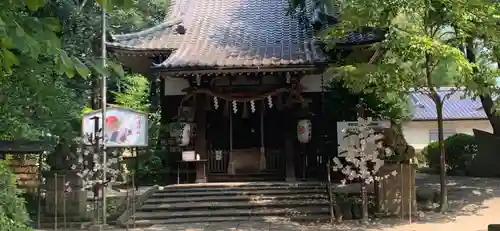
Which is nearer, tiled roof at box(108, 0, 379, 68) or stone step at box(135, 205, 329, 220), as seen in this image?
stone step at box(135, 205, 329, 220)

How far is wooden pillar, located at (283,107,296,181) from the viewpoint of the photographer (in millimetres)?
14906

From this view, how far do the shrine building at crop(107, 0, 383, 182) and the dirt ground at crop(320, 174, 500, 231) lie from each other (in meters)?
3.79

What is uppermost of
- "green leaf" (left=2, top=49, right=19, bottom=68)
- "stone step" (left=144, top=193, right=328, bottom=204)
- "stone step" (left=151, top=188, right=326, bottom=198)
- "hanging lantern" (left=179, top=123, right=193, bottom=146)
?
"green leaf" (left=2, top=49, right=19, bottom=68)

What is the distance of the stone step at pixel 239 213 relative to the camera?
12.2 meters

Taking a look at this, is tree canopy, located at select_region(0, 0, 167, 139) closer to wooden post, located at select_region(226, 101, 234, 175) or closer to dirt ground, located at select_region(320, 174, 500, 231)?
wooden post, located at select_region(226, 101, 234, 175)

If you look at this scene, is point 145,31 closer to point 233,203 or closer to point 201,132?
point 201,132

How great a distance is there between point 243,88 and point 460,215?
6.72 meters

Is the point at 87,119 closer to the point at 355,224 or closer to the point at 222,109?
the point at 222,109

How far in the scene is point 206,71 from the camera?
45.0 feet

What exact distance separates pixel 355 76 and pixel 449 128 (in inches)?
1000

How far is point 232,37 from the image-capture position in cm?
1628

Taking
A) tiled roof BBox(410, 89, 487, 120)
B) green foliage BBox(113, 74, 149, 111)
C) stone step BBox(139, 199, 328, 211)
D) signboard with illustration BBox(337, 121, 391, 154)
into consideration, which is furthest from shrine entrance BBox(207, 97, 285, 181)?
tiled roof BBox(410, 89, 487, 120)

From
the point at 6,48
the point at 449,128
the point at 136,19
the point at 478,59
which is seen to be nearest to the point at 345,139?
the point at 478,59

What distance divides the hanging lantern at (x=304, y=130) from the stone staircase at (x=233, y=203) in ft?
4.81
